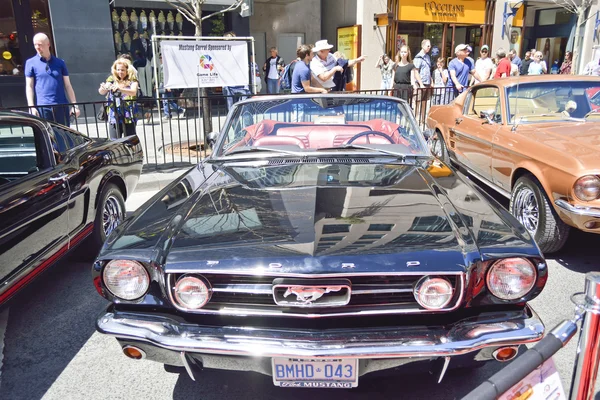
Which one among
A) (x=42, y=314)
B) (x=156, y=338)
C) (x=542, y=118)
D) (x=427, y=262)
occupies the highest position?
(x=542, y=118)

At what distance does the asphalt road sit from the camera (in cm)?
266

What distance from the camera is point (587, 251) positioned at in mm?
4660

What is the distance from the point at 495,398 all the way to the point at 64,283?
12.2ft

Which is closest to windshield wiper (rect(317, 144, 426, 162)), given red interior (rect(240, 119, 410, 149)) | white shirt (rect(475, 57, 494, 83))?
red interior (rect(240, 119, 410, 149))

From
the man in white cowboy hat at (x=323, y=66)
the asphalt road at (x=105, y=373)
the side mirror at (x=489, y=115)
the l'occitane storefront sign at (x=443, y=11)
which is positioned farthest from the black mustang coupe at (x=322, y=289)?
the l'occitane storefront sign at (x=443, y=11)

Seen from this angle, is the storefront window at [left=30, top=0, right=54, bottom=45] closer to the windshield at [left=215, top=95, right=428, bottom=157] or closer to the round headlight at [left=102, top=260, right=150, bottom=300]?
the windshield at [left=215, top=95, right=428, bottom=157]

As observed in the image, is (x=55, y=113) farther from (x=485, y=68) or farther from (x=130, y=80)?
(x=485, y=68)

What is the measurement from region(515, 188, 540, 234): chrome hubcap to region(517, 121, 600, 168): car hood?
1.62 feet

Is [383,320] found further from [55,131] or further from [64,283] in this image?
[55,131]

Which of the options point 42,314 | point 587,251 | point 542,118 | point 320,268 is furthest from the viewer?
point 542,118

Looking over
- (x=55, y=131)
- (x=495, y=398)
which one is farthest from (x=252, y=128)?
(x=495, y=398)

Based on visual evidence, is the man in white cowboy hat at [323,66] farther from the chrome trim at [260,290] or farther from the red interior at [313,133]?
the chrome trim at [260,290]

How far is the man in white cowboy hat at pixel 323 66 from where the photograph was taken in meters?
7.89

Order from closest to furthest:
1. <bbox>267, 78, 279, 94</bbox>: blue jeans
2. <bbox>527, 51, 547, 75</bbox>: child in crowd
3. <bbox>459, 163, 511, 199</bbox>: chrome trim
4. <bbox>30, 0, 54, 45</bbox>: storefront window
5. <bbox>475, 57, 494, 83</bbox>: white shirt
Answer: <bbox>459, 163, 511, 199</bbox>: chrome trim → <bbox>475, 57, 494, 83</bbox>: white shirt → <bbox>30, 0, 54, 45</bbox>: storefront window → <bbox>267, 78, 279, 94</bbox>: blue jeans → <bbox>527, 51, 547, 75</bbox>: child in crowd
